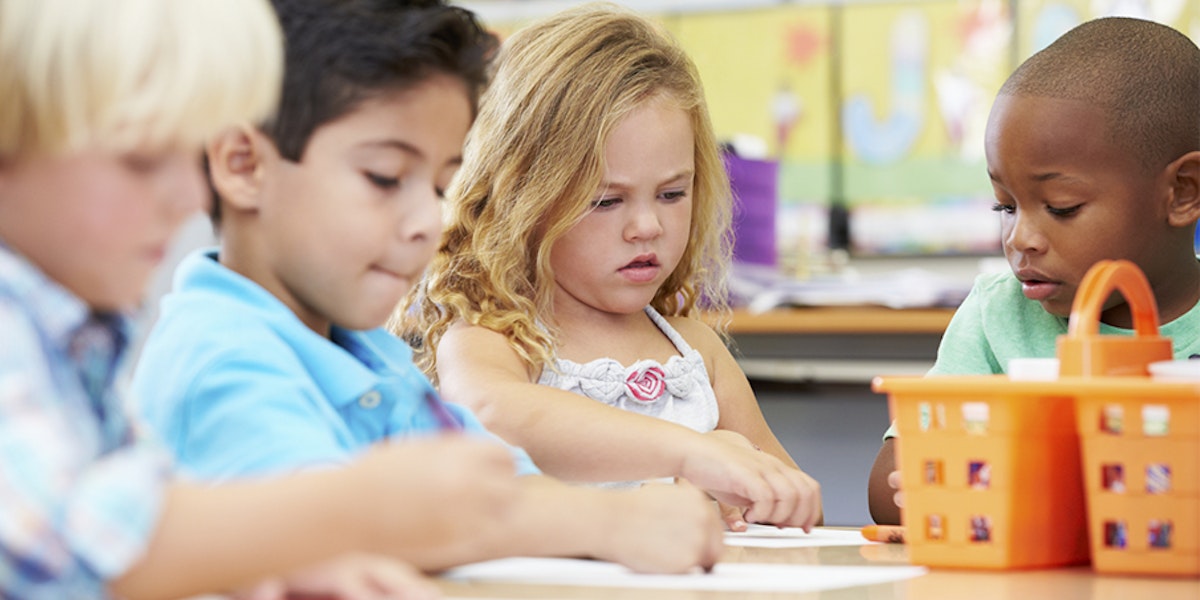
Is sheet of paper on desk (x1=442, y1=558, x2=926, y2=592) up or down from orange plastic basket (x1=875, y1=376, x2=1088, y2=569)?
down

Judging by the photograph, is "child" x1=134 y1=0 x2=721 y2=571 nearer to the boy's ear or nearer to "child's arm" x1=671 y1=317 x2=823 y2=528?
the boy's ear

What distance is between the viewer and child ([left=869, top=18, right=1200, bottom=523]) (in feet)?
4.43

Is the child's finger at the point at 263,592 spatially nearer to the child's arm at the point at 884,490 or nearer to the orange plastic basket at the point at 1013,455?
the orange plastic basket at the point at 1013,455

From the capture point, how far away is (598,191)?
57.1 inches

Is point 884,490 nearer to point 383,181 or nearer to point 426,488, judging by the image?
point 383,181

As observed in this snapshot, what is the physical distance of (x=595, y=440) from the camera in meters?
1.28

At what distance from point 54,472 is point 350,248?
0.40m

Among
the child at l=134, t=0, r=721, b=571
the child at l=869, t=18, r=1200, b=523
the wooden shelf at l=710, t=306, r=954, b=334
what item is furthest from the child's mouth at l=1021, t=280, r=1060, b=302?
the wooden shelf at l=710, t=306, r=954, b=334

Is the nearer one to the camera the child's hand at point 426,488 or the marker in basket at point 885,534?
the child's hand at point 426,488

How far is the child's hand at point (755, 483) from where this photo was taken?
1112 millimetres

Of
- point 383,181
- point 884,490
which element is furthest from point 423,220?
point 884,490

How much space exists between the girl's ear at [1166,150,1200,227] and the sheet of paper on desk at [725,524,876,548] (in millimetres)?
484

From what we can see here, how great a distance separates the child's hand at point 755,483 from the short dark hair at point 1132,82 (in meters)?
0.52

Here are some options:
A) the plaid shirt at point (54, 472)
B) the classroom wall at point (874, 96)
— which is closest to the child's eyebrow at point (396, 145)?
the plaid shirt at point (54, 472)
